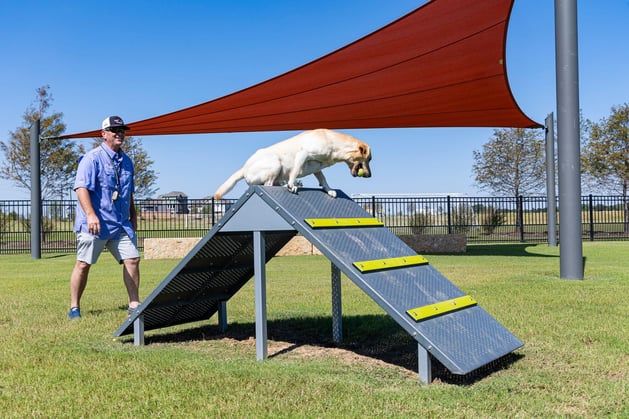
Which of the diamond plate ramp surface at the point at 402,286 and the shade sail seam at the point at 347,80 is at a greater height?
the shade sail seam at the point at 347,80

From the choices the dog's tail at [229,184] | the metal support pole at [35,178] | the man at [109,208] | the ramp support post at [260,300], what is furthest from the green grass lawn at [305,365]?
the metal support pole at [35,178]

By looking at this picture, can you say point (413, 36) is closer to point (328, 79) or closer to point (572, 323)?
point (328, 79)

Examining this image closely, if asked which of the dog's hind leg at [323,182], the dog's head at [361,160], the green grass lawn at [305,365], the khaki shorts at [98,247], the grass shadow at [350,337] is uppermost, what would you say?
the dog's head at [361,160]

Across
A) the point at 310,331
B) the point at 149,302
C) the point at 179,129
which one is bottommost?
the point at 310,331

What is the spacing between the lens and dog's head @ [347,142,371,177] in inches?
193

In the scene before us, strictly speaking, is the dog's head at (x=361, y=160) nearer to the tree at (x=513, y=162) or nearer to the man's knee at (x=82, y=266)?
the man's knee at (x=82, y=266)

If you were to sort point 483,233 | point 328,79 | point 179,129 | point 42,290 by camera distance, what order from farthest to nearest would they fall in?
1. point 483,233
2. point 179,129
3. point 328,79
4. point 42,290

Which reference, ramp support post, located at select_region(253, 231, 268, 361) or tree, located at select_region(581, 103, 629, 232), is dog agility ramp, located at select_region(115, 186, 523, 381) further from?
tree, located at select_region(581, 103, 629, 232)

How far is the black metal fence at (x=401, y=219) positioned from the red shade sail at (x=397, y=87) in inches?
385

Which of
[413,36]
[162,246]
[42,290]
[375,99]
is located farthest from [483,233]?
[42,290]

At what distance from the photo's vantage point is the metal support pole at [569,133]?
920 cm

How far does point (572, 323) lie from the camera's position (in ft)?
18.4

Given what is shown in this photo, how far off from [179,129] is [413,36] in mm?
5762

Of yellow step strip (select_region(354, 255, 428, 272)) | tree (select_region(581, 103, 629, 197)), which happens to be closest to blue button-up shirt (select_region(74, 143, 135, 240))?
yellow step strip (select_region(354, 255, 428, 272))
